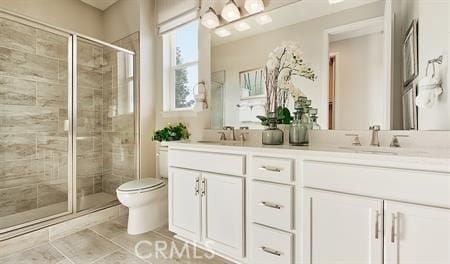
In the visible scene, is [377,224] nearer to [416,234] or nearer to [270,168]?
[416,234]

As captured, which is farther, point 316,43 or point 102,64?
point 102,64

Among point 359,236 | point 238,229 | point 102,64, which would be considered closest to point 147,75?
point 102,64

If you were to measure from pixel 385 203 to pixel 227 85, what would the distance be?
1.58 m

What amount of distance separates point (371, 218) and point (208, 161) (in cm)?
100

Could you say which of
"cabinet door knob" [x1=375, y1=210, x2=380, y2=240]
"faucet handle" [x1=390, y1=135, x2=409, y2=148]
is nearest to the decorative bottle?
"faucet handle" [x1=390, y1=135, x2=409, y2=148]

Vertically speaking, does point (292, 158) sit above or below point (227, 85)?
below

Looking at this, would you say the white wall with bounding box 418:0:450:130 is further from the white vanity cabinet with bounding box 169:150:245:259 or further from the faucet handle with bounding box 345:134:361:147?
the white vanity cabinet with bounding box 169:150:245:259

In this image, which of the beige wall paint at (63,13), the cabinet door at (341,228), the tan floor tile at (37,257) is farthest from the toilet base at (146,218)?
the beige wall paint at (63,13)

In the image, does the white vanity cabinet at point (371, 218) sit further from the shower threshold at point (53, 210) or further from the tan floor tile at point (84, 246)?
the shower threshold at point (53, 210)

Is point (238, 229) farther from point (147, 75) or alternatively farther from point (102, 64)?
point (102, 64)

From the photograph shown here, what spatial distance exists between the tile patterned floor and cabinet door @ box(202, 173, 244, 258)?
218 mm

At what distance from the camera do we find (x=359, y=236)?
3.67 ft

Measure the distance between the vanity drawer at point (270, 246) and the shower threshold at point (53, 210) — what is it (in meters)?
1.78

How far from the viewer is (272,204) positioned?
138 cm
